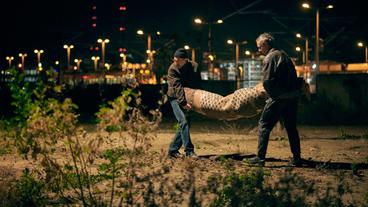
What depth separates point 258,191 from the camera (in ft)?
19.5

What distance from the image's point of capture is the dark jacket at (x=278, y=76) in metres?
7.76

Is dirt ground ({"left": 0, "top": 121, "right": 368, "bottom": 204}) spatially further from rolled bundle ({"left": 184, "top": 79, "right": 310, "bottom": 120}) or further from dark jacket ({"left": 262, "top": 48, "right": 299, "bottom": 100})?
dark jacket ({"left": 262, "top": 48, "right": 299, "bottom": 100})

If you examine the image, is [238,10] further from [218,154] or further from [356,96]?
[218,154]

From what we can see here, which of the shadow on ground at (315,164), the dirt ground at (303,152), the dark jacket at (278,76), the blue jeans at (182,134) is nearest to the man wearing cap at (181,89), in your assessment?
the blue jeans at (182,134)

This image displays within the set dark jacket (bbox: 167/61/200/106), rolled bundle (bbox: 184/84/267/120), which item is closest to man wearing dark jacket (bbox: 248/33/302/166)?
rolled bundle (bbox: 184/84/267/120)

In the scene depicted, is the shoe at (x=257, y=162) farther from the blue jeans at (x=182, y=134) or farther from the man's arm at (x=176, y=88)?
the man's arm at (x=176, y=88)

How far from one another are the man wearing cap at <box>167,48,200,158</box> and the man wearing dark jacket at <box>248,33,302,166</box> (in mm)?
1158

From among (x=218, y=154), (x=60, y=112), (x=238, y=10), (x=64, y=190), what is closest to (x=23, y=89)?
(x=60, y=112)

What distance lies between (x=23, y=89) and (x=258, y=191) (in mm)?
2532

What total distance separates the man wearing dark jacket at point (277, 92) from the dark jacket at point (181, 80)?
1.34m

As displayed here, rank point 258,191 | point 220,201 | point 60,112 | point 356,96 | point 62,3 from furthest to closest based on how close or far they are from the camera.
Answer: point 62,3
point 356,96
point 258,191
point 220,201
point 60,112

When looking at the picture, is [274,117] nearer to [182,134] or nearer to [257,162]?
[257,162]

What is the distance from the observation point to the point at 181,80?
29.4ft

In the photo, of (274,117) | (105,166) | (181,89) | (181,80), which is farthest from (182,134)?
(105,166)
